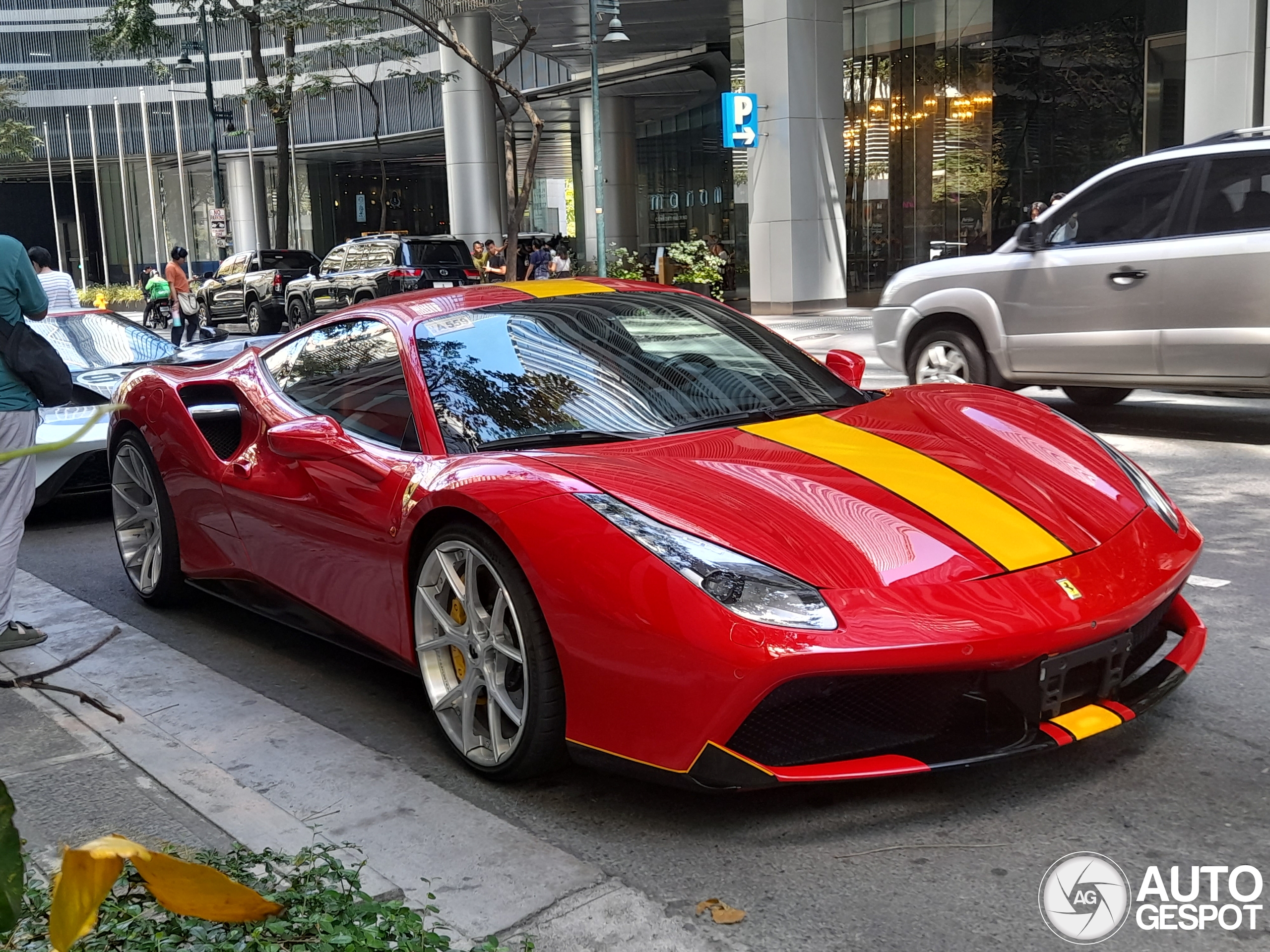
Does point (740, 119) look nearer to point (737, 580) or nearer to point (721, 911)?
point (737, 580)

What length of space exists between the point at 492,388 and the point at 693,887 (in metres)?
1.80

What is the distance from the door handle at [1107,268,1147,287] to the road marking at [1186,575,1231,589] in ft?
12.6

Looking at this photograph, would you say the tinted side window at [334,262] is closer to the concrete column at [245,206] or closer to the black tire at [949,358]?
the black tire at [949,358]

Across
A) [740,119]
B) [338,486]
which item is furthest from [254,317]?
[338,486]

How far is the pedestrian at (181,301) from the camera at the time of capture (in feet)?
76.4

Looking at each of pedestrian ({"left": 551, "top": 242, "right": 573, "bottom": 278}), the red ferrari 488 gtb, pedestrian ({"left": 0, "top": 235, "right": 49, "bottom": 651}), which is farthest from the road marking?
pedestrian ({"left": 551, "top": 242, "right": 573, "bottom": 278})

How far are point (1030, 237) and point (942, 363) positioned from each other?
1.20 meters

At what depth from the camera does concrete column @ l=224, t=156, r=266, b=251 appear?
63.1m

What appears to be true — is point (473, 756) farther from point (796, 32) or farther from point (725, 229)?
point (725, 229)

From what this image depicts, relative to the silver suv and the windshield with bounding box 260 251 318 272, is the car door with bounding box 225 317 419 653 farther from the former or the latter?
the windshield with bounding box 260 251 318 272

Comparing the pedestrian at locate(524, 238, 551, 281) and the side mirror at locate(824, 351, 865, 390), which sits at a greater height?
the pedestrian at locate(524, 238, 551, 281)

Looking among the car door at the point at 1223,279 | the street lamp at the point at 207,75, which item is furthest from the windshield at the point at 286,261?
the car door at the point at 1223,279

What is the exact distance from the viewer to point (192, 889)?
2.84 feet

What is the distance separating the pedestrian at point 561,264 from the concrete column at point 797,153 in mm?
8060
